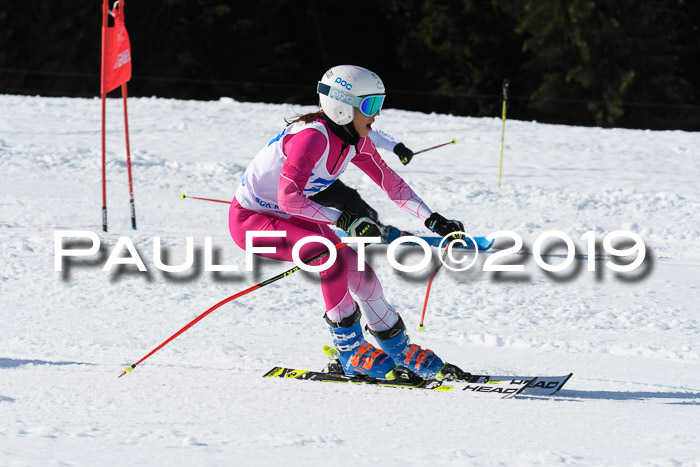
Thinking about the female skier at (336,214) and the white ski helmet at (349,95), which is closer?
the female skier at (336,214)

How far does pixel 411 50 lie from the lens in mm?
28656

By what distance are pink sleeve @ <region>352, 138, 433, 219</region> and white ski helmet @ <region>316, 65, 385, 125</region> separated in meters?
0.32

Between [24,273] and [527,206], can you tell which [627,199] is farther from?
[24,273]

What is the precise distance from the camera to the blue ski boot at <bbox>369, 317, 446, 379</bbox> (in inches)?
172

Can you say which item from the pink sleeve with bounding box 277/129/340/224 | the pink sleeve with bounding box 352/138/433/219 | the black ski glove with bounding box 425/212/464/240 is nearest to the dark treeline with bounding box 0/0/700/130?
the pink sleeve with bounding box 352/138/433/219

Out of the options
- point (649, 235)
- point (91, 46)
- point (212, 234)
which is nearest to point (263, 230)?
point (212, 234)

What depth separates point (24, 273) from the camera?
22.2 feet

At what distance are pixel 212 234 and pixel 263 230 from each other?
4.16m

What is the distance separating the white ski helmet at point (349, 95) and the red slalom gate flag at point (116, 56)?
482 cm

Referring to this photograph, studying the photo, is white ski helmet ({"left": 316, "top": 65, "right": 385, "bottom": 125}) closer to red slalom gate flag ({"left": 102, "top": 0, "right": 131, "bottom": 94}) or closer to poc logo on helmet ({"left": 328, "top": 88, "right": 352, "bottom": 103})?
poc logo on helmet ({"left": 328, "top": 88, "right": 352, "bottom": 103})

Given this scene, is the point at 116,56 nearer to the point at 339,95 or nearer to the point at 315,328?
the point at 315,328

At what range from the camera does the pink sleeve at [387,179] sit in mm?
4613

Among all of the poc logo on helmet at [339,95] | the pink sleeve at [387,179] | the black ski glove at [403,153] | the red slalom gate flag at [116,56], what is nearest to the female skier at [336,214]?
the poc logo on helmet at [339,95]

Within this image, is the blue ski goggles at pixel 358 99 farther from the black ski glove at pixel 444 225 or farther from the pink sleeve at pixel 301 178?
the black ski glove at pixel 444 225
